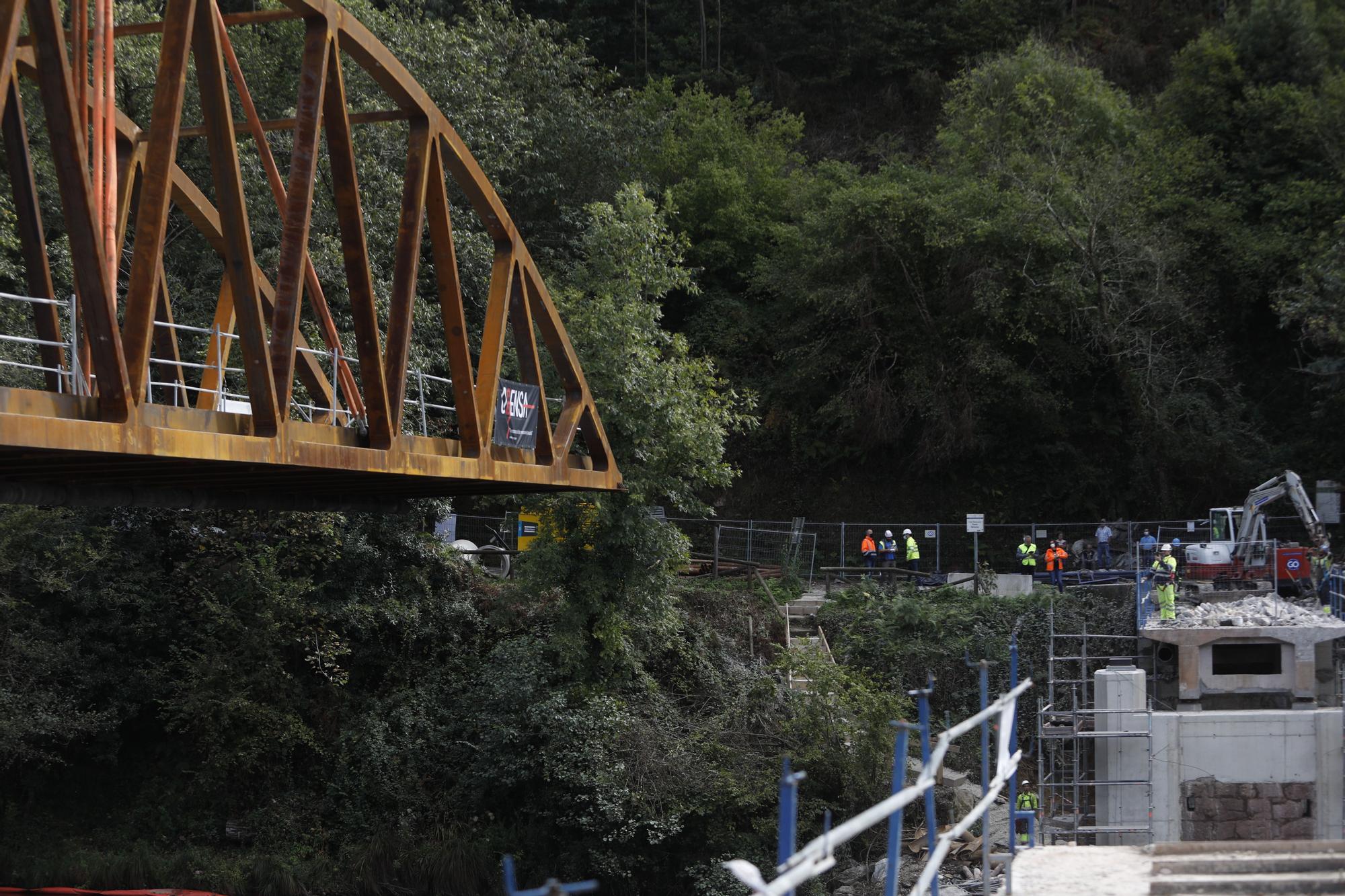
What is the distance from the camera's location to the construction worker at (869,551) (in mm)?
32156

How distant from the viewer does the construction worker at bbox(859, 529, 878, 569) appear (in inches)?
1266

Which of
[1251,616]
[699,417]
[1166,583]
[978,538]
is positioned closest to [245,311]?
[699,417]

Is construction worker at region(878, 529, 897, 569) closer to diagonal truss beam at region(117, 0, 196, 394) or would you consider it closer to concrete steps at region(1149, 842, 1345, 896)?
diagonal truss beam at region(117, 0, 196, 394)

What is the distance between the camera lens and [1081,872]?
22.1 feet

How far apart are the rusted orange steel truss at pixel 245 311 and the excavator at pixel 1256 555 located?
1659 centimetres

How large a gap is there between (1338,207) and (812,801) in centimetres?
2561

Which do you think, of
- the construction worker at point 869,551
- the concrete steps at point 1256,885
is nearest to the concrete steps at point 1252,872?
the concrete steps at point 1256,885

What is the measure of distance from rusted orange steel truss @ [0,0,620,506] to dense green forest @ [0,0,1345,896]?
522 cm

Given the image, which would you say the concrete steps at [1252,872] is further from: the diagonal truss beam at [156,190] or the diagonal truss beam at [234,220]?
the diagonal truss beam at [234,220]

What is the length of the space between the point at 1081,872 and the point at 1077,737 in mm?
13381

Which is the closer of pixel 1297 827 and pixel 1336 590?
pixel 1297 827

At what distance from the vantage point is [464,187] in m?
17.1

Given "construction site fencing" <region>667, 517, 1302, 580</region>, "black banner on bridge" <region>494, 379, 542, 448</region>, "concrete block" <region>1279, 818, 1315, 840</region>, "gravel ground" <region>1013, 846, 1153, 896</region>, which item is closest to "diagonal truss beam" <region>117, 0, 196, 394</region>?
"black banner on bridge" <region>494, 379, 542, 448</region>

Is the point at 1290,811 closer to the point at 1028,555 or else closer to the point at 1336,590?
the point at 1336,590
